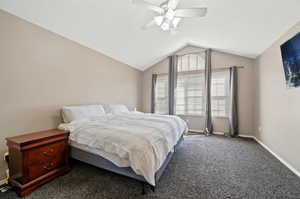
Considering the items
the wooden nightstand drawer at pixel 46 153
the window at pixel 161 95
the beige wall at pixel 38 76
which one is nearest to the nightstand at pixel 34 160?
the wooden nightstand drawer at pixel 46 153

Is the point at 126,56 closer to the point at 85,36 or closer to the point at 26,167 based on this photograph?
the point at 85,36

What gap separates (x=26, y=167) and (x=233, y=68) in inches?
202

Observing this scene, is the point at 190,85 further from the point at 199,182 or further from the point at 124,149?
the point at 124,149

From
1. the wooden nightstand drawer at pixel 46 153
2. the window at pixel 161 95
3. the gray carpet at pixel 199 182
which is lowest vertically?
the gray carpet at pixel 199 182

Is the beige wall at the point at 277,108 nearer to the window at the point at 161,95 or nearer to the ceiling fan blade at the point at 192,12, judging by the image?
the ceiling fan blade at the point at 192,12

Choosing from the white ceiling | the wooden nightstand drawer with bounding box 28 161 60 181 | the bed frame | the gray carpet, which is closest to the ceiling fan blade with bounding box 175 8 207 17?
the white ceiling

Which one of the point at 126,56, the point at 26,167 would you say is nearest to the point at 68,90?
the point at 26,167

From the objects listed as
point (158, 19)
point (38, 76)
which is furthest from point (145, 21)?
point (38, 76)

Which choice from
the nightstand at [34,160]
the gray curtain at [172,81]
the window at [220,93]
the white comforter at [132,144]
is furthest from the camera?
the gray curtain at [172,81]

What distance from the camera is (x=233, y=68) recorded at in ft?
13.3

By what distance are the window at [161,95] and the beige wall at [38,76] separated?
2.50m

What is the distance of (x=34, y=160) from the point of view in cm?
166

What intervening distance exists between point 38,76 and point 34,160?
4.59 feet

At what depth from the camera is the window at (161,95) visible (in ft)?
17.1
